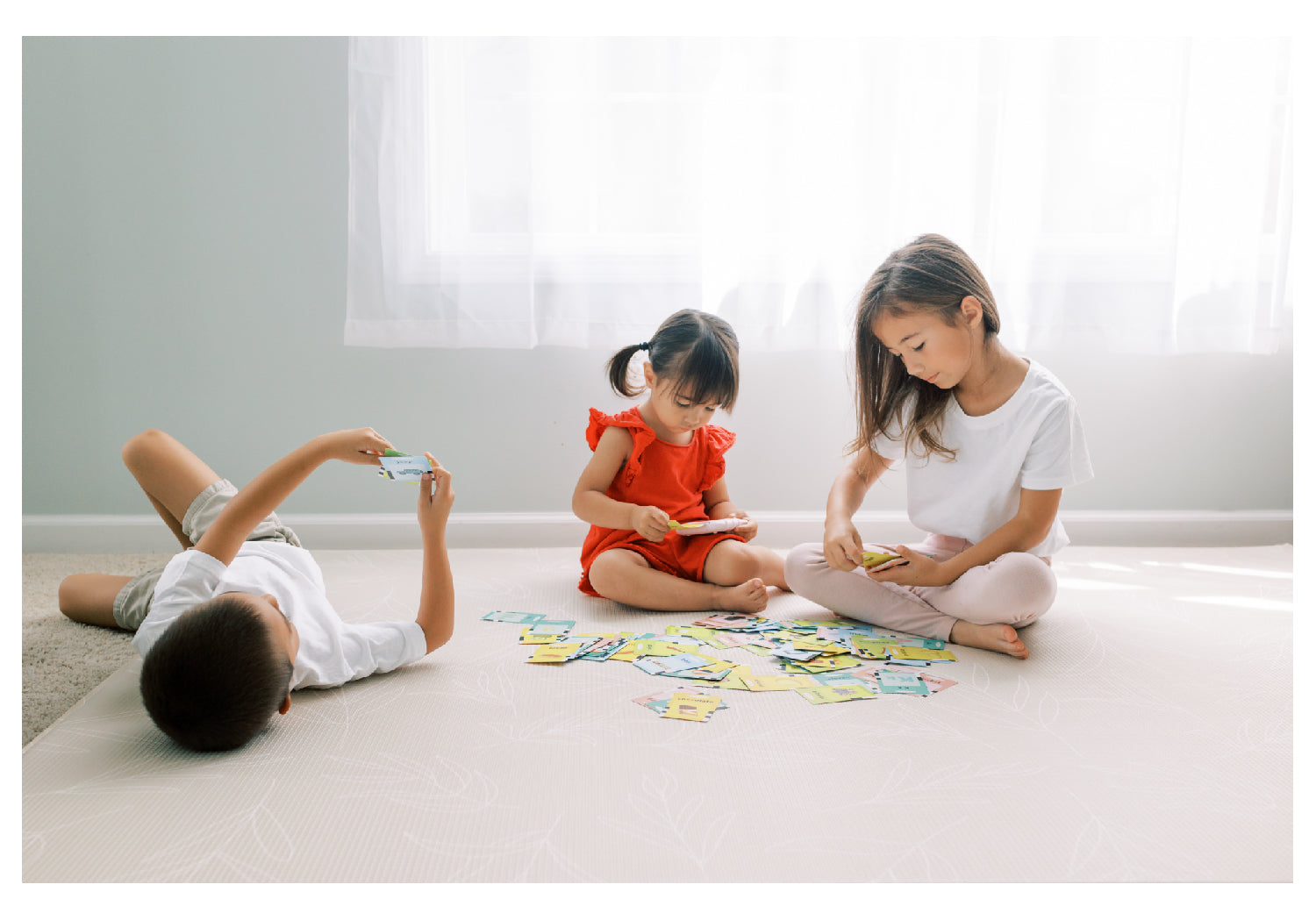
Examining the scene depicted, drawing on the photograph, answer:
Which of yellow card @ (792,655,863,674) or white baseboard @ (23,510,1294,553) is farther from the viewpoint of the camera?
white baseboard @ (23,510,1294,553)

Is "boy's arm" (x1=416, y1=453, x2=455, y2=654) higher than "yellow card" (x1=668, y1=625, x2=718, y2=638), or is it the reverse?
"boy's arm" (x1=416, y1=453, x2=455, y2=654)

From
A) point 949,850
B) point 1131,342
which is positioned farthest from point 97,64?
point 1131,342

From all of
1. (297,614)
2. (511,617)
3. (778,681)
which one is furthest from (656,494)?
(297,614)

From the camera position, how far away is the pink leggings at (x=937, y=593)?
4.32ft

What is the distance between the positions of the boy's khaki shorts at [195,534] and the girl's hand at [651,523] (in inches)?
22.5

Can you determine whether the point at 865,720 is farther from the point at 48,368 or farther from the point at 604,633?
the point at 48,368

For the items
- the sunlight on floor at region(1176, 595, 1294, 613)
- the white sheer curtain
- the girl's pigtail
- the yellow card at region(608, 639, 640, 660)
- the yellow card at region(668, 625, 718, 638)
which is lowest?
the yellow card at region(668, 625, 718, 638)

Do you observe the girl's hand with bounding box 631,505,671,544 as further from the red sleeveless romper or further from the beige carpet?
the beige carpet

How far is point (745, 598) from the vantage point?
1.56 metres

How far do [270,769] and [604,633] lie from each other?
0.60 m

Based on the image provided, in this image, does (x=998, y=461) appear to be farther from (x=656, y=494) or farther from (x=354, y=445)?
(x=354, y=445)

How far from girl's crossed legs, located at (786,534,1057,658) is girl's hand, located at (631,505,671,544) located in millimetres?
229

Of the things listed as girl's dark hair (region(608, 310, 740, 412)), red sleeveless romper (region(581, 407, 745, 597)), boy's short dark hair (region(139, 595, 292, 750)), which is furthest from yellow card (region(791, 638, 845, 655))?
boy's short dark hair (region(139, 595, 292, 750))

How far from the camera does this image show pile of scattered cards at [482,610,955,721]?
1175 mm
